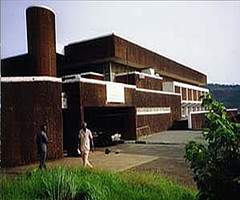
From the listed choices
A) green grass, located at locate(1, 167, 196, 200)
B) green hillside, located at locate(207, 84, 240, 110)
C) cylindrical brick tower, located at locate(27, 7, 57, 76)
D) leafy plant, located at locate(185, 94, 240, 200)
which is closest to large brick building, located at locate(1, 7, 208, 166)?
cylindrical brick tower, located at locate(27, 7, 57, 76)

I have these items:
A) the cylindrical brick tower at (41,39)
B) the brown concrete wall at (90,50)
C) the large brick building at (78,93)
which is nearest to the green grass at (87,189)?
the large brick building at (78,93)

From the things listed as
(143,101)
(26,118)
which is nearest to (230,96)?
(143,101)

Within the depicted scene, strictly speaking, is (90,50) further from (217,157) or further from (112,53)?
(217,157)

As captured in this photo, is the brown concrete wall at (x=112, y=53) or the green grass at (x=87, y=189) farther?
the brown concrete wall at (x=112, y=53)

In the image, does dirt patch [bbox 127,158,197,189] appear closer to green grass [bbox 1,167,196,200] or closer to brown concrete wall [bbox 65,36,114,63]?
green grass [bbox 1,167,196,200]

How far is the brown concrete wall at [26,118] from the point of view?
13125 mm

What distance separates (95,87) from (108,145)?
458 cm

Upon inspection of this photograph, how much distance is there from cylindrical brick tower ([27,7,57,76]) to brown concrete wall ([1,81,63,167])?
3.00 metres

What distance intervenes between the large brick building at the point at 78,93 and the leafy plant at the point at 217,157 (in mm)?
9894

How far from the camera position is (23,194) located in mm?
6043

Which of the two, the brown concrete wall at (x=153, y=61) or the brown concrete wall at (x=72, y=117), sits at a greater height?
the brown concrete wall at (x=153, y=61)

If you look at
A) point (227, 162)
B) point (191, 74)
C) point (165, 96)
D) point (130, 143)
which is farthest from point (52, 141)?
point (191, 74)

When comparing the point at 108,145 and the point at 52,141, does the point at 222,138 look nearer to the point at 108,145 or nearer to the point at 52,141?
the point at 52,141

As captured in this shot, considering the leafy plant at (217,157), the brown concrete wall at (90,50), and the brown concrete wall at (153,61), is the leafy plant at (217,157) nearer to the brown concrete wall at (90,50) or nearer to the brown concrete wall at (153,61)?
the brown concrete wall at (90,50)
